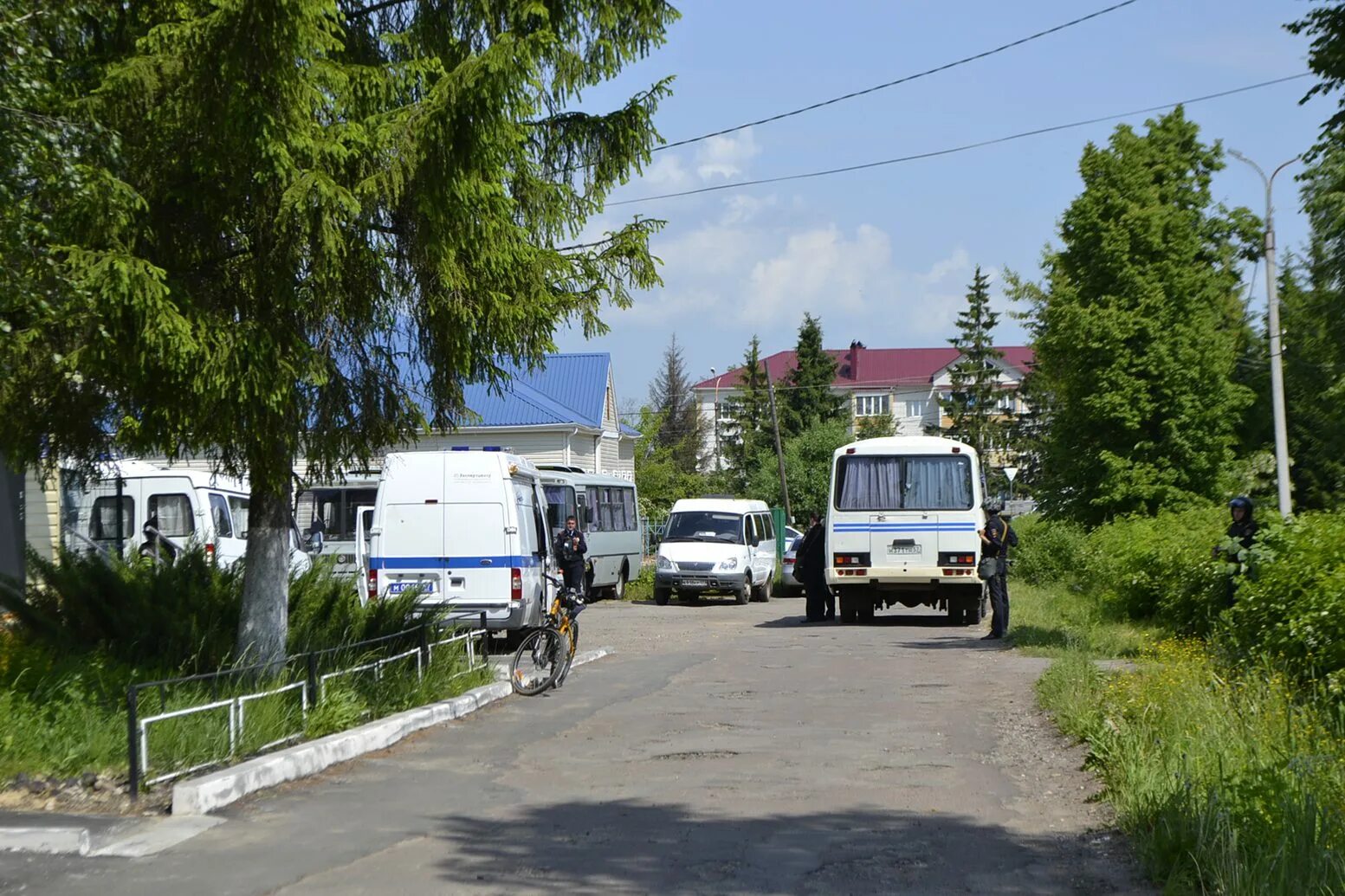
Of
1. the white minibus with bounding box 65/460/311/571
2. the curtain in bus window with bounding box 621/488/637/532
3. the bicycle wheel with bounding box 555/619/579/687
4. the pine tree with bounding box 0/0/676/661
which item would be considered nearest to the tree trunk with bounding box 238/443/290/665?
the pine tree with bounding box 0/0/676/661

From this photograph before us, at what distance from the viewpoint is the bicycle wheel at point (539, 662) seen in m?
14.2

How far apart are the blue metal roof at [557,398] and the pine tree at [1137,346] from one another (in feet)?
70.6

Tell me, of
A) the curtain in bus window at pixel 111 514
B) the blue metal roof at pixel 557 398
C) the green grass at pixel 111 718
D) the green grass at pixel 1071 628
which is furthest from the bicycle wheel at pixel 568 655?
the blue metal roof at pixel 557 398

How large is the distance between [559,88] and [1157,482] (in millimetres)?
23106

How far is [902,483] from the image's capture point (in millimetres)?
24609

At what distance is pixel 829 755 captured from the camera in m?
10.2

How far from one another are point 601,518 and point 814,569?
31.8 ft

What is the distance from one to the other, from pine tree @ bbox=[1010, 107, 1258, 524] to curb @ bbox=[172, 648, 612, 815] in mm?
21671

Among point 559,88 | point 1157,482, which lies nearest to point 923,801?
point 559,88

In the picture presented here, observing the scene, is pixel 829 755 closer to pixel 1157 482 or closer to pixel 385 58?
pixel 385 58

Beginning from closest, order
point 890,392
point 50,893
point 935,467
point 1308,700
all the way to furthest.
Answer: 1. point 50,893
2. point 1308,700
3. point 935,467
4. point 890,392

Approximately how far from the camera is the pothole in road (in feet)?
33.6

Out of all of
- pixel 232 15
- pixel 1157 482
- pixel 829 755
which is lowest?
pixel 829 755

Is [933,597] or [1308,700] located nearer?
[1308,700]
